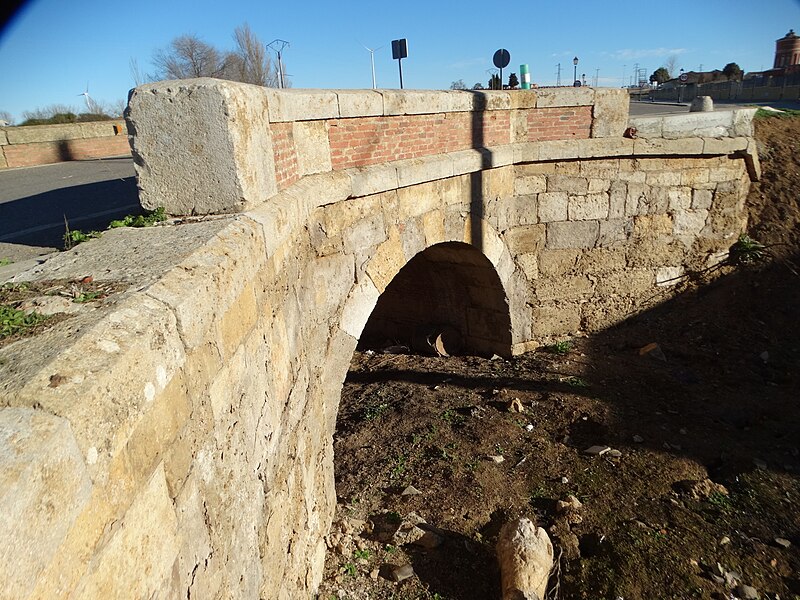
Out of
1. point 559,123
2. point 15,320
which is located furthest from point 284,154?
point 559,123

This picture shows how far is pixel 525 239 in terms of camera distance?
7188 millimetres

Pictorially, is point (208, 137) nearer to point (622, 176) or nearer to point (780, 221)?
point (622, 176)

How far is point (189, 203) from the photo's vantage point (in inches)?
106

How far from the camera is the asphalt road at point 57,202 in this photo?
393 cm

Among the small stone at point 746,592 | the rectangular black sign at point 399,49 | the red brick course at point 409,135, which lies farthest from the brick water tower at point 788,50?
the small stone at point 746,592

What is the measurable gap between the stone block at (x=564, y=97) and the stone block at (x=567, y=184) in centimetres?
91

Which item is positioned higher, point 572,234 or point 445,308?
point 572,234

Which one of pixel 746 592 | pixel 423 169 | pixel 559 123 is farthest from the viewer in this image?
pixel 559 123

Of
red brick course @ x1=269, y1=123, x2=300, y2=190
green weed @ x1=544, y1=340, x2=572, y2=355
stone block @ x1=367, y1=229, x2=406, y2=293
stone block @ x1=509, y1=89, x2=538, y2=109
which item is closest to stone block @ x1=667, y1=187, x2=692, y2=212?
green weed @ x1=544, y1=340, x2=572, y2=355

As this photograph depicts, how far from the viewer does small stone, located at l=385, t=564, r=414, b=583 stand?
3.96 m

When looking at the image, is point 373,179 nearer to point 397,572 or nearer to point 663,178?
point 397,572

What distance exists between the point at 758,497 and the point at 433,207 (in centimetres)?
397

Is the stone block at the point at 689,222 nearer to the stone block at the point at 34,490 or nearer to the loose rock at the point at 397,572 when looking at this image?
the loose rock at the point at 397,572

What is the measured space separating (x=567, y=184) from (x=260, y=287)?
18.9 ft
